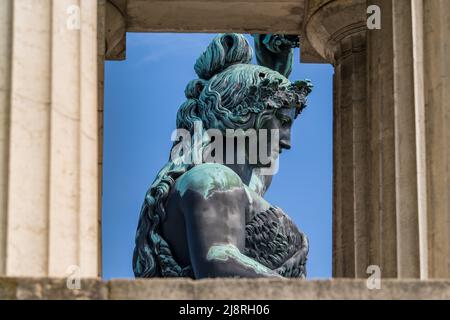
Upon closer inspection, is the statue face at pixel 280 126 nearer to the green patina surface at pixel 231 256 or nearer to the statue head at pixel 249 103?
the statue head at pixel 249 103

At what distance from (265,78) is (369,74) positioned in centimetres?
123

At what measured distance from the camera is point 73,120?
20812mm

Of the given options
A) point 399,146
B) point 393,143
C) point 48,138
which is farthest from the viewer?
point 393,143

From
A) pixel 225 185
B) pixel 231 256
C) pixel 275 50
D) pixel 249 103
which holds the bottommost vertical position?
pixel 231 256

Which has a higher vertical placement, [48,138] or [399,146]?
[399,146]

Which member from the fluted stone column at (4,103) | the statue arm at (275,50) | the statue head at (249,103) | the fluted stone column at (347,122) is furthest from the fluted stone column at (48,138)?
the statue arm at (275,50)

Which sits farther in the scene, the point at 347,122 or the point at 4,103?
the point at 347,122

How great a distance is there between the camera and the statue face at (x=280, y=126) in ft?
81.6

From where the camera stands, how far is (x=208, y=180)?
23.5 m

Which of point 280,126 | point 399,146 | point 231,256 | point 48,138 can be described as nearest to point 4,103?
point 48,138

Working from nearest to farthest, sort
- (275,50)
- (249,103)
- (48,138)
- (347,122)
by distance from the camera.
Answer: (48,138)
(249,103)
(347,122)
(275,50)

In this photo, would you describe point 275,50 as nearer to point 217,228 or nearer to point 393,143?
point 217,228

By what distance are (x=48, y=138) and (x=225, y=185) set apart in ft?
11.0
